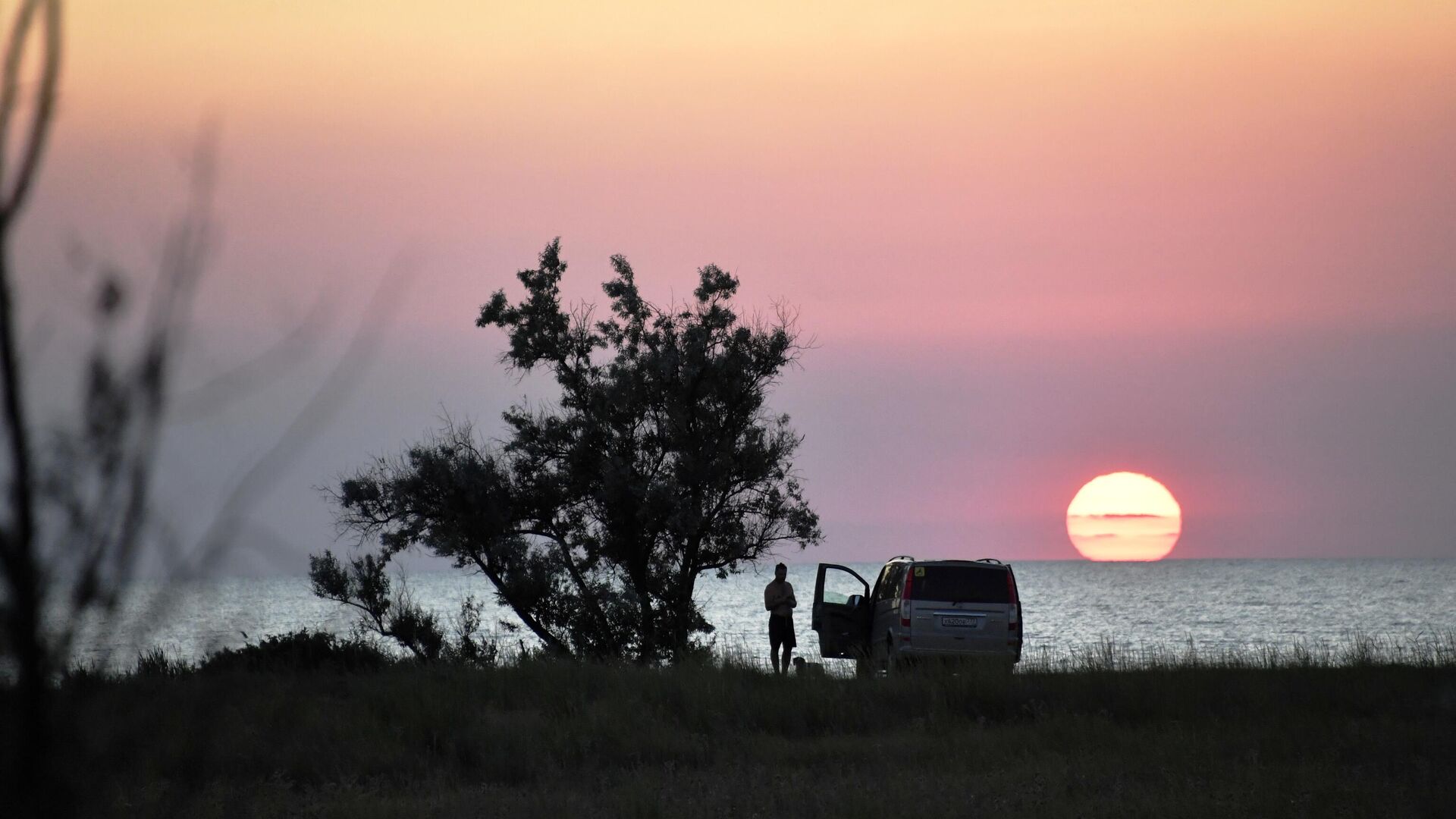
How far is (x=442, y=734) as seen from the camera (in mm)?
14086

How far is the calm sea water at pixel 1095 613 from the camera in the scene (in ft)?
9.13

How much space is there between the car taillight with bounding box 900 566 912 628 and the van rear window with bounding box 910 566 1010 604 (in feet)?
0.32

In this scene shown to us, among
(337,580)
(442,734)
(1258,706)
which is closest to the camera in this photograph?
(442,734)

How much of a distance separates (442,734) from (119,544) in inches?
477

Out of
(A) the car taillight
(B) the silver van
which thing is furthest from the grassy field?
(A) the car taillight

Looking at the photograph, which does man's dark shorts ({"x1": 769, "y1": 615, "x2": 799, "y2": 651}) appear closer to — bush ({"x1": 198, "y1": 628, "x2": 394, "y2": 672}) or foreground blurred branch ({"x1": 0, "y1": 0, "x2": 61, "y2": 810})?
bush ({"x1": 198, "y1": 628, "x2": 394, "y2": 672})

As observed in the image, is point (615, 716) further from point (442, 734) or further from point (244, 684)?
point (244, 684)

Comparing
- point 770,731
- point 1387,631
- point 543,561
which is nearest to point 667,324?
point 543,561

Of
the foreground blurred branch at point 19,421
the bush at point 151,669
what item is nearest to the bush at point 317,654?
the bush at point 151,669

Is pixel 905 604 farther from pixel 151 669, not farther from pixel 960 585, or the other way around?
pixel 151 669

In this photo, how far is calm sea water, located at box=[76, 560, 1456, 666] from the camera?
2.78 metres

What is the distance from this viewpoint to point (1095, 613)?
7156cm

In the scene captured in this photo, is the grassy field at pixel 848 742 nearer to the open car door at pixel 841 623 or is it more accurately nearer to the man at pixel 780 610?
the man at pixel 780 610

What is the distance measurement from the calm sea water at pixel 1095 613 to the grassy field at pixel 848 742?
1.87 metres
